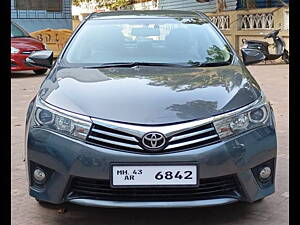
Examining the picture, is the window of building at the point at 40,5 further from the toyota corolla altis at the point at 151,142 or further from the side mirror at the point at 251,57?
the toyota corolla altis at the point at 151,142

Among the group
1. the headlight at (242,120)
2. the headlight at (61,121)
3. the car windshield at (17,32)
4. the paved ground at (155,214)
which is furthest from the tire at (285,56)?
the headlight at (61,121)

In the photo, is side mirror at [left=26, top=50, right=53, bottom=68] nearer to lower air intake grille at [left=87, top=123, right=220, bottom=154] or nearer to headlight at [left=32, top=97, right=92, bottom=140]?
headlight at [left=32, top=97, right=92, bottom=140]

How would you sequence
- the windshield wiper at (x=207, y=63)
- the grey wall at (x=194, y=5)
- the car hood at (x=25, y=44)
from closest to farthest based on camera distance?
the windshield wiper at (x=207, y=63) → the car hood at (x=25, y=44) → the grey wall at (x=194, y=5)

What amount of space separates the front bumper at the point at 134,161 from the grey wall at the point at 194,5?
20.1 m

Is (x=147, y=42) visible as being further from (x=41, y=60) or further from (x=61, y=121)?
(x=61, y=121)

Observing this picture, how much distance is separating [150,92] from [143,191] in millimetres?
695

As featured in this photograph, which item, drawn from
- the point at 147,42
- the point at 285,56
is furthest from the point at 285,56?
the point at 147,42

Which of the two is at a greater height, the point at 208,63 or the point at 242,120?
the point at 208,63

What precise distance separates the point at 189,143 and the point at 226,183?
37 centimetres

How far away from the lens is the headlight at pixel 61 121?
3307mm

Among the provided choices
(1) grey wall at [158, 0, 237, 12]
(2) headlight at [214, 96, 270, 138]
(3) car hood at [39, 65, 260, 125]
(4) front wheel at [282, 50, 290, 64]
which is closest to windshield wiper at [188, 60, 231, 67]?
(3) car hood at [39, 65, 260, 125]

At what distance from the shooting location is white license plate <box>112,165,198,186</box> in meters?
3.20

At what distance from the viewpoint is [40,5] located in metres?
19.2
